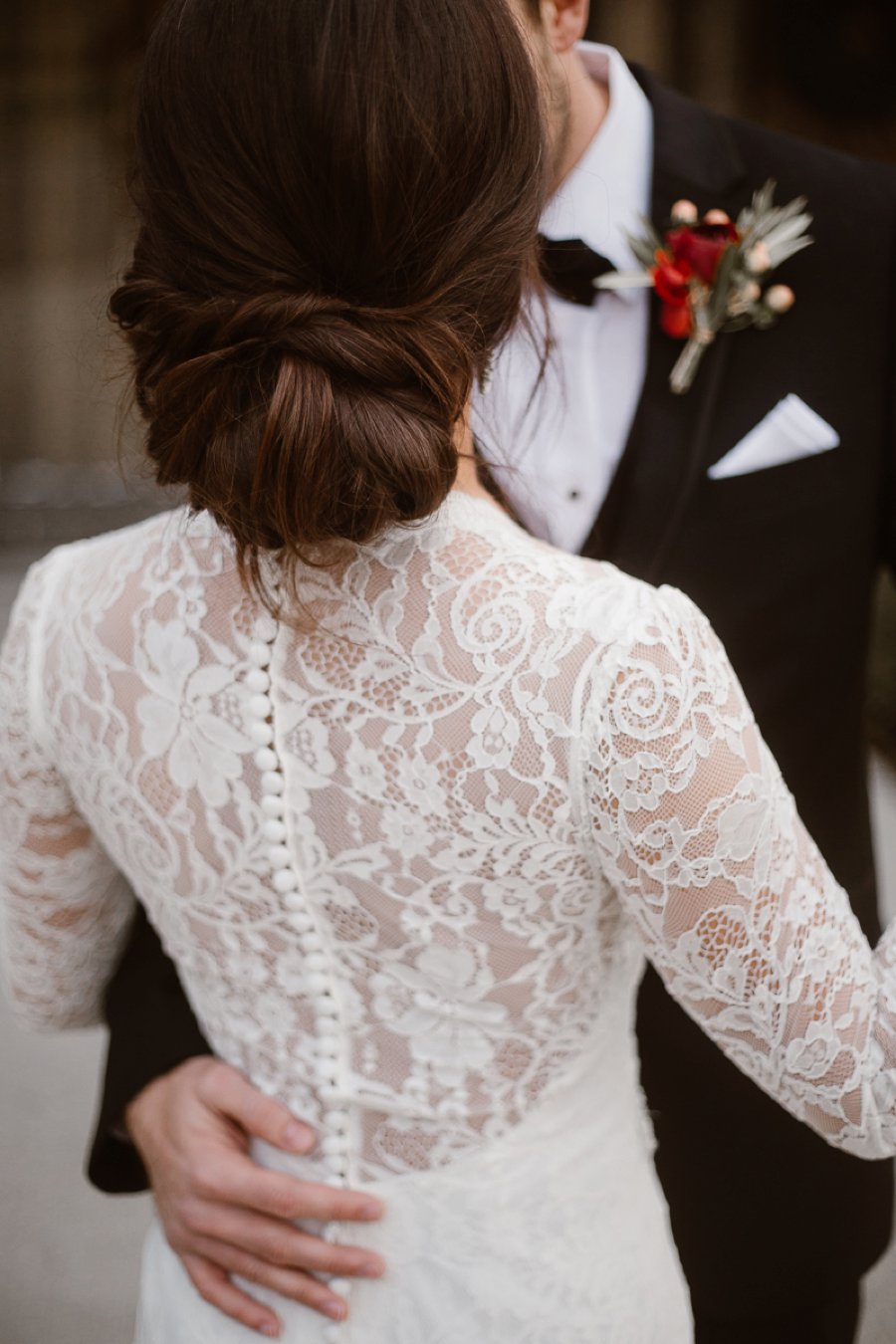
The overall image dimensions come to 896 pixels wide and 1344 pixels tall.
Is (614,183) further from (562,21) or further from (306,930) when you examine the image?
(306,930)

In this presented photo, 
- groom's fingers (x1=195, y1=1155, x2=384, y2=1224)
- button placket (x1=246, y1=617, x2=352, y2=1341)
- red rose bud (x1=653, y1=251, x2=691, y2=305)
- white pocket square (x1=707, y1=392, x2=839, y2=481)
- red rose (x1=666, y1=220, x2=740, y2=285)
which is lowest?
groom's fingers (x1=195, y1=1155, x2=384, y2=1224)

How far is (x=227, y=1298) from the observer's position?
115 centimetres

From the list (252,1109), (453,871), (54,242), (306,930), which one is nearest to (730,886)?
(453,871)

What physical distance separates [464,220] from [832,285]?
800 mm

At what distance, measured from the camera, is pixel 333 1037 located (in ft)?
3.57

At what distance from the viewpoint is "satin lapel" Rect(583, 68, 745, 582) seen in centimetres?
149

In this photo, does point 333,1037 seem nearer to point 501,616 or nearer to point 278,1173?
point 278,1173

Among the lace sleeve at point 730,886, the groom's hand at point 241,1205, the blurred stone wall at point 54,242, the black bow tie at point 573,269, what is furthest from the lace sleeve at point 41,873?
the blurred stone wall at point 54,242

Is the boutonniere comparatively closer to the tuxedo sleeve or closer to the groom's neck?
the groom's neck

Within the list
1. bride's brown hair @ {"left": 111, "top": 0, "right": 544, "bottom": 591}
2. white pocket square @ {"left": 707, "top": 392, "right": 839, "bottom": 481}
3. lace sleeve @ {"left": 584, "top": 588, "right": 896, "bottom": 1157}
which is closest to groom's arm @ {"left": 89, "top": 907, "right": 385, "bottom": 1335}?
lace sleeve @ {"left": 584, "top": 588, "right": 896, "bottom": 1157}

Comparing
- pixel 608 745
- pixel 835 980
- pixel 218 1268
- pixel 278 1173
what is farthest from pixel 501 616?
pixel 218 1268

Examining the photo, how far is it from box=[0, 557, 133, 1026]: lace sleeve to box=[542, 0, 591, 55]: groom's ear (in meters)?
0.88

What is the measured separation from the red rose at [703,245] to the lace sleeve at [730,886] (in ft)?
2.34

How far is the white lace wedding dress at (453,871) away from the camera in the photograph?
2.99ft
